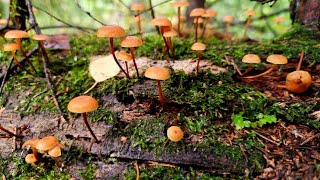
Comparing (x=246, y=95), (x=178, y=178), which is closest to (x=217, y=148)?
(x=178, y=178)

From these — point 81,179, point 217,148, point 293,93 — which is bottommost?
point 81,179

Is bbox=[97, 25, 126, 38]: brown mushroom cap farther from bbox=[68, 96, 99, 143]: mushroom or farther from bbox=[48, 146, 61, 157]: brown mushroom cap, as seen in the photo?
bbox=[48, 146, 61, 157]: brown mushroom cap

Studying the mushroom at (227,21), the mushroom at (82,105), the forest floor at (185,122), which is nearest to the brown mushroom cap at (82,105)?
the mushroom at (82,105)

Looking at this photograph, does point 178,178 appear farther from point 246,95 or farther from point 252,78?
point 252,78

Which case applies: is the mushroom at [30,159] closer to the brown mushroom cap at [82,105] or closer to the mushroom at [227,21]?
the brown mushroom cap at [82,105]

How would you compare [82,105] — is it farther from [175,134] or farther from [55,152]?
[175,134]

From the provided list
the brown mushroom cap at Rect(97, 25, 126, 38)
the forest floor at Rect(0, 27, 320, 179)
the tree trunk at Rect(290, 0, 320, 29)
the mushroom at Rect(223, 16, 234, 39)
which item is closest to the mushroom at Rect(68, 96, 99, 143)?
the forest floor at Rect(0, 27, 320, 179)
